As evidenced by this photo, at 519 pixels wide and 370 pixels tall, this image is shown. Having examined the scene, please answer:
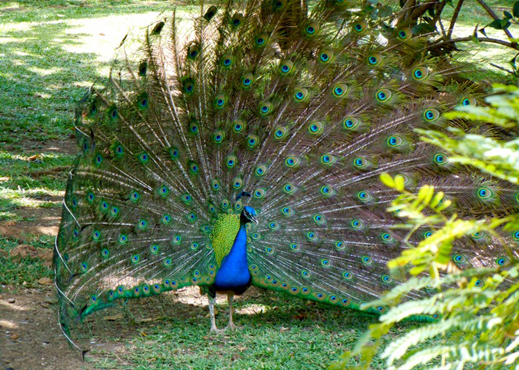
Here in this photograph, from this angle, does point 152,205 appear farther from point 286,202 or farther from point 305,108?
point 305,108

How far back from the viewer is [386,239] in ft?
15.6

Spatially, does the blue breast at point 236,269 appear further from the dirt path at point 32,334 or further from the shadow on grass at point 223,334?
the dirt path at point 32,334

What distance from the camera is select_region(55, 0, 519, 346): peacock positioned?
182 inches

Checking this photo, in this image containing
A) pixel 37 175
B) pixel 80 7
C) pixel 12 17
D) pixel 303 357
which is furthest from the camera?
pixel 80 7

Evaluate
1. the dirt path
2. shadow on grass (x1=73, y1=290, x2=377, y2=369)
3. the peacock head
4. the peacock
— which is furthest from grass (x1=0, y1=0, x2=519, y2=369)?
the peacock head

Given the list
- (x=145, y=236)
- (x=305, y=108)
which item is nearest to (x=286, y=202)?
(x=305, y=108)

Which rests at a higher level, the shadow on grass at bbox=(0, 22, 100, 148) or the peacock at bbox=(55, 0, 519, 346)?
the peacock at bbox=(55, 0, 519, 346)

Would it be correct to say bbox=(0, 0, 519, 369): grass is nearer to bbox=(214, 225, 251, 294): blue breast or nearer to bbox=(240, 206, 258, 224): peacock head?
bbox=(214, 225, 251, 294): blue breast

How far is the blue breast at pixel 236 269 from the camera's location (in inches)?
181

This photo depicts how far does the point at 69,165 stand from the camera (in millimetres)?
7855

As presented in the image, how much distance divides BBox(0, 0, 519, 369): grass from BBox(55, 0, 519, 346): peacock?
287 millimetres

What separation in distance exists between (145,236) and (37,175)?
→ 321 cm

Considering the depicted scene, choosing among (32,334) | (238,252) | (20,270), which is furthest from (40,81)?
(238,252)

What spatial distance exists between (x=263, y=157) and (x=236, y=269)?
87 cm
